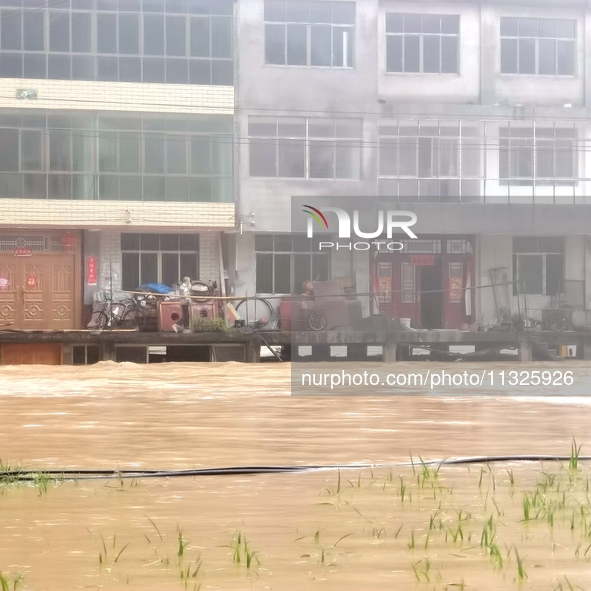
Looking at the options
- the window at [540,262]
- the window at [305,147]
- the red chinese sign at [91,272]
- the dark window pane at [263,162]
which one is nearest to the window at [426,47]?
the window at [305,147]

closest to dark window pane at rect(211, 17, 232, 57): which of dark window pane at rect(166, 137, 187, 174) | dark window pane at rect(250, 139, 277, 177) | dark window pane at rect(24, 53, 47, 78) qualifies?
dark window pane at rect(166, 137, 187, 174)

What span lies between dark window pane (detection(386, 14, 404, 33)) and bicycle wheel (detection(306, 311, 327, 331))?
7.97m

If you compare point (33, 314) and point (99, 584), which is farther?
point (33, 314)

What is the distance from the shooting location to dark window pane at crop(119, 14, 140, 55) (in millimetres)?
29672

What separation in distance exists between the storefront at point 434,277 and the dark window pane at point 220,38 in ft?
20.6

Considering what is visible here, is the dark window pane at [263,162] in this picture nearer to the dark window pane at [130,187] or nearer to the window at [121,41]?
the window at [121,41]

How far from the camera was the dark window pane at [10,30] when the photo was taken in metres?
29.2

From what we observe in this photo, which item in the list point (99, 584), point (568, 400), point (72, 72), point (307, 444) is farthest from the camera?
point (72, 72)

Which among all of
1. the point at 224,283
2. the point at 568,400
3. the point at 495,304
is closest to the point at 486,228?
the point at 495,304

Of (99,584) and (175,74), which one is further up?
(175,74)

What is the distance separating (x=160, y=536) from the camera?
655 centimetres

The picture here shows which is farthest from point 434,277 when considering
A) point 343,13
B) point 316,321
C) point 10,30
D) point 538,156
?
point 10,30

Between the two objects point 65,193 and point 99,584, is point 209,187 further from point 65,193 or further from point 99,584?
point 99,584

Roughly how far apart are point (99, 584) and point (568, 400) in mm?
13970
